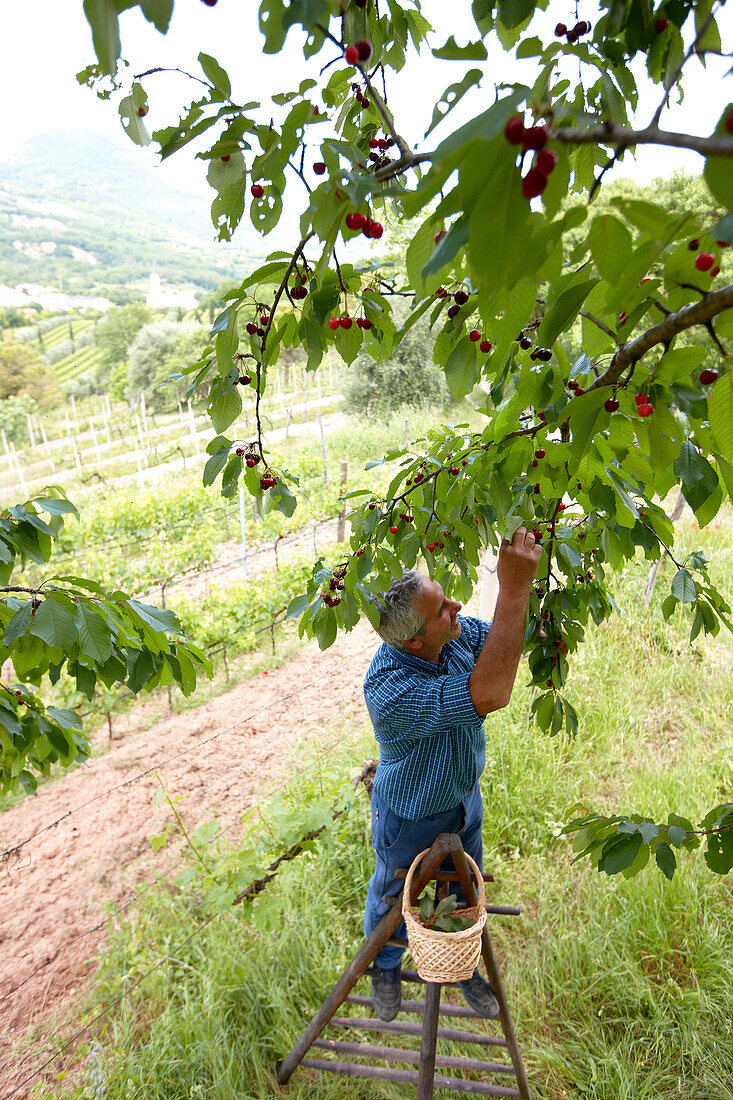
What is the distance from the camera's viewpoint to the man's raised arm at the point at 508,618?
1.51 metres

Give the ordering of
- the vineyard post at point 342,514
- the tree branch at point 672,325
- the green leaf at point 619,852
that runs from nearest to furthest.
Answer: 1. the tree branch at point 672,325
2. the green leaf at point 619,852
3. the vineyard post at point 342,514

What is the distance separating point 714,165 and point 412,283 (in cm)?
42

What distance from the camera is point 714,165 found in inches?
18.2

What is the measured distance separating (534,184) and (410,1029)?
251 centimetres

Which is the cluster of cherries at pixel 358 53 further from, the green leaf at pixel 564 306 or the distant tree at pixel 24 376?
the distant tree at pixel 24 376

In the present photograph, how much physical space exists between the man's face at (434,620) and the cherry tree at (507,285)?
82mm

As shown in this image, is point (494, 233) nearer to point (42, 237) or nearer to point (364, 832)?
point (364, 832)

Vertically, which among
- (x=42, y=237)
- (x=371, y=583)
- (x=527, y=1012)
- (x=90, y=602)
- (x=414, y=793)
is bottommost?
(x=527, y=1012)

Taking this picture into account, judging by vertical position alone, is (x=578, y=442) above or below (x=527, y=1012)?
above

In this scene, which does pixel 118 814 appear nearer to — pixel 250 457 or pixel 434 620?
pixel 434 620

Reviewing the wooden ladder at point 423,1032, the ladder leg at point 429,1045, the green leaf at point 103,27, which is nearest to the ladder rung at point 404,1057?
the wooden ladder at point 423,1032

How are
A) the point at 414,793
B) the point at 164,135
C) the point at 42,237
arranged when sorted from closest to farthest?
the point at 164,135 < the point at 414,793 < the point at 42,237

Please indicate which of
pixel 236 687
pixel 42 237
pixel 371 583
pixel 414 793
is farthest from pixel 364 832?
pixel 42 237

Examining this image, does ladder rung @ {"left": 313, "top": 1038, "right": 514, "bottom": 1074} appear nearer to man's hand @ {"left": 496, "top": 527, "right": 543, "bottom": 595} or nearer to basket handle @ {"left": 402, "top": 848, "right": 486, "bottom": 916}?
basket handle @ {"left": 402, "top": 848, "right": 486, "bottom": 916}
